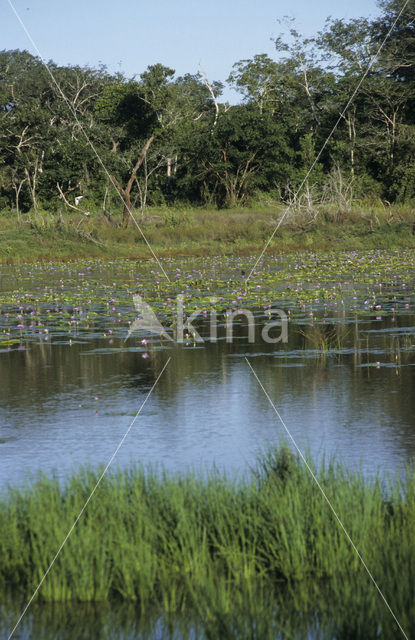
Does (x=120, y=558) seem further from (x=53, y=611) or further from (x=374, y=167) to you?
(x=374, y=167)

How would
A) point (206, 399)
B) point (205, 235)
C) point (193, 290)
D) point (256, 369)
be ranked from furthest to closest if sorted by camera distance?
point (205, 235) < point (193, 290) < point (256, 369) < point (206, 399)

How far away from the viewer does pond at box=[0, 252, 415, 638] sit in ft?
18.8

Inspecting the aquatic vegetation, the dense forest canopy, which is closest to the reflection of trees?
the aquatic vegetation

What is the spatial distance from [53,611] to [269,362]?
582 cm

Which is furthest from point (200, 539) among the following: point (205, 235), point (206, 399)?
point (205, 235)

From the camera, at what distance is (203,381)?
27.7ft

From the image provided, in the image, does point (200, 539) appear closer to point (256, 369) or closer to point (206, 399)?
point (206, 399)

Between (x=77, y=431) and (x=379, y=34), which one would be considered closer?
(x=77, y=431)

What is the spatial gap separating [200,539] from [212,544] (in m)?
0.08

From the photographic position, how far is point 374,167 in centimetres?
4528

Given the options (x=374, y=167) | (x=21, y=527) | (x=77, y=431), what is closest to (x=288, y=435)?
(x=77, y=431)

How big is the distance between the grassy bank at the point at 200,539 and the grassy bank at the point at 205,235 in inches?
913

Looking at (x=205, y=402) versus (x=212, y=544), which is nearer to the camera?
(x=212, y=544)

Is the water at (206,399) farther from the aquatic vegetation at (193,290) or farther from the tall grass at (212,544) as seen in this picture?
the aquatic vegetation at (193,290)
